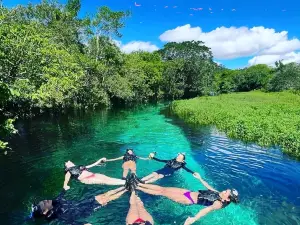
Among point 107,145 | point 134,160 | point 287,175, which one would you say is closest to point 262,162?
point 287,175

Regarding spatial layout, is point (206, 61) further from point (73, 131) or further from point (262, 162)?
point (262, 162)

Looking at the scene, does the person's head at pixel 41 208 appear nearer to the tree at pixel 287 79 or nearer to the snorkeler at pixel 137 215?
the snorkeler at pixel 137 215

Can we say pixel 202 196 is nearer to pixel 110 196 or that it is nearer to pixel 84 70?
pixel 110 196

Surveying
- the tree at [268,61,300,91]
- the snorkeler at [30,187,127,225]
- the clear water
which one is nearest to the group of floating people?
the snorkeler at [30,187,127,225]

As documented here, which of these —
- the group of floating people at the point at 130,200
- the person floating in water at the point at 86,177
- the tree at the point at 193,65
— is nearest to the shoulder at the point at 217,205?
the group of floating people at the point at 130,200

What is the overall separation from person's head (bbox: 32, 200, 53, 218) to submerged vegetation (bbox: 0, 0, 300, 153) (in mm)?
2929

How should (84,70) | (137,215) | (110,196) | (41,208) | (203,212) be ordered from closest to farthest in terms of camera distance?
(137,215) → (41,208) → (203,212) → (110,196) → (84,70)

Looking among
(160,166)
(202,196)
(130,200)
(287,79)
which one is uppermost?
(287,79)

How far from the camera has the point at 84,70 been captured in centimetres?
5059

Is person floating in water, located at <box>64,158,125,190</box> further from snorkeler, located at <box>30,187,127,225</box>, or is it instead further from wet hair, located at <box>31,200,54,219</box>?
wet hair, located at <box>31,200,54,219</box>

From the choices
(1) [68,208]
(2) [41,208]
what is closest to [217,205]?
(1) [68,208]

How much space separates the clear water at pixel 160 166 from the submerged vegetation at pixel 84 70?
376 cm

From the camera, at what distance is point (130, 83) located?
209 feet

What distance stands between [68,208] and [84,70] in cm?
4079
